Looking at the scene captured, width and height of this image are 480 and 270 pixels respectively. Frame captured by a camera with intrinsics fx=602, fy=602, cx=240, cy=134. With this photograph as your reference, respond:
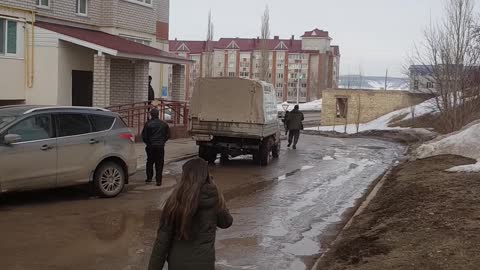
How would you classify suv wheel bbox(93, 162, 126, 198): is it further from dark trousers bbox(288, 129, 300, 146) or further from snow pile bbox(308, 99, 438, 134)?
snow pile bbox(308, 99, 438, 134)

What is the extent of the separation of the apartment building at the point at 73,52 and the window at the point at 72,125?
30.1 ft

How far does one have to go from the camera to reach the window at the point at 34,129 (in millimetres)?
9641

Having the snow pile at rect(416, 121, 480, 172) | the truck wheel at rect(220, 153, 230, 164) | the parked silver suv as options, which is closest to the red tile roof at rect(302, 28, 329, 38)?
the truck wheel at rect(220, 153, 230, 164)

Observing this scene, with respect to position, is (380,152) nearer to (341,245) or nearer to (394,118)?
(341,245)

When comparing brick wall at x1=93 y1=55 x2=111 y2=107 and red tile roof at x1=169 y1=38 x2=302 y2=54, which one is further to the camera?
red tile roof at x1=169 y1=38 x2=302 y2=54

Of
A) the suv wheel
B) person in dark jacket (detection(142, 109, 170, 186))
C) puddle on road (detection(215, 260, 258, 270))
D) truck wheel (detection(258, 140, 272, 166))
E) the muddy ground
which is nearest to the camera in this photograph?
the muddy ground

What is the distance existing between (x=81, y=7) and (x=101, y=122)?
13168 mm

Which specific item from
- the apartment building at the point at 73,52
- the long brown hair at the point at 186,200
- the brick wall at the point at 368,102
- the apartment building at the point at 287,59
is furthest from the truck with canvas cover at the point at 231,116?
the apartment building at the point at 287,59

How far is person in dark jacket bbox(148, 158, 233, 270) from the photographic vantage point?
13.3 feet

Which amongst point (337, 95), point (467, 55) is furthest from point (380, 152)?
point (337, 95)

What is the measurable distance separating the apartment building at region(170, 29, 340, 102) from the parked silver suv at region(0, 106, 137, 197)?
321 feet

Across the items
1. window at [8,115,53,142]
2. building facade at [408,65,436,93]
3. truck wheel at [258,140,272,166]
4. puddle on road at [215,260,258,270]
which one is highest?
building facade at [408,65,436,93]

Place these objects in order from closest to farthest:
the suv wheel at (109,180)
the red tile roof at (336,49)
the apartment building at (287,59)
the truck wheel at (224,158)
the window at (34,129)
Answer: the window at (34,129)
the suv wheel at (109,180)
the truck wheel at (224,158)
the apartment building at (287,59)
the red tile roof at (336,49)

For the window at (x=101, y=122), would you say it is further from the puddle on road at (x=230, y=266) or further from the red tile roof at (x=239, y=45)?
the red tile roof at (x=239, y=45)
